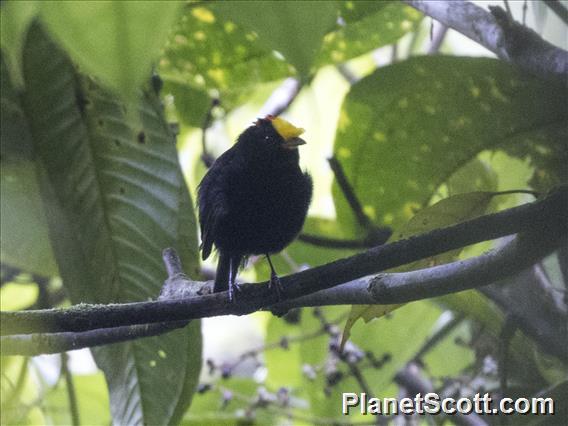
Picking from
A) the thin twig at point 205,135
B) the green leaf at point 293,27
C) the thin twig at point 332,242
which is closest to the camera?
the green leaf at point 293,27

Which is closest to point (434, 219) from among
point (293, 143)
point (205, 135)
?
point (293, 143)

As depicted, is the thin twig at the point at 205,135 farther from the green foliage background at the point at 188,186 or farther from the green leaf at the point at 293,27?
the green leaf at the point at 293,27

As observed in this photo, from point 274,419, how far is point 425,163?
0.46 m

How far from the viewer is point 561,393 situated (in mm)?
826

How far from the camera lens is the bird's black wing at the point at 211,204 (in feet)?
3.39

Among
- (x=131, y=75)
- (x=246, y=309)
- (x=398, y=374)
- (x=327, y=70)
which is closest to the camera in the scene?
(x=131, y=75)

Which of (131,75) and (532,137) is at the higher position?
(532,137)

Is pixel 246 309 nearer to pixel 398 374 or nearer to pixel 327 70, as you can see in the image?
pixel 398 374

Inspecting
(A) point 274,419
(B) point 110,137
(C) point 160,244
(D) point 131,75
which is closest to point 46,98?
(B) point 110,137

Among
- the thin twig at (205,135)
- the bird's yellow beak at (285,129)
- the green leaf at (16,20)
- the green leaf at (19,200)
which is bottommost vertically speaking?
the green leaf at (16,20)

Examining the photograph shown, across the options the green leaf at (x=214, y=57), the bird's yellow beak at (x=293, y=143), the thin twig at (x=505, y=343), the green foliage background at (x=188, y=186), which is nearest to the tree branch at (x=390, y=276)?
the green foliage background at (x=188, y=186)

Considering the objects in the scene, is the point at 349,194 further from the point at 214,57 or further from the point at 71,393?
the point at 71,393

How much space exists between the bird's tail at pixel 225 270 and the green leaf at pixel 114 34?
47cm

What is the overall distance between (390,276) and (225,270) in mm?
338
